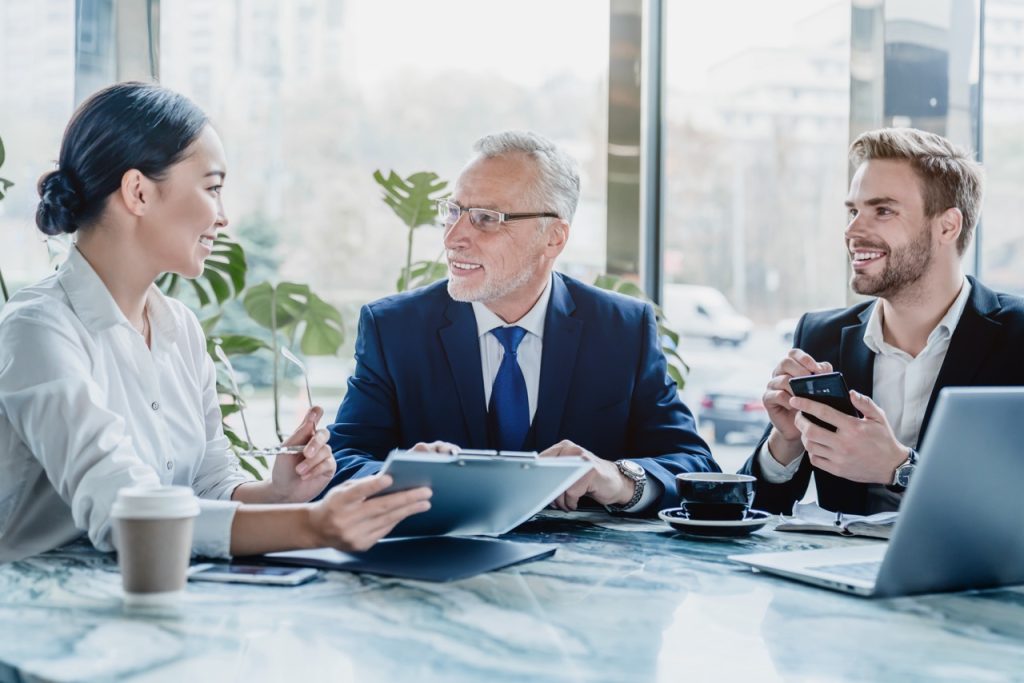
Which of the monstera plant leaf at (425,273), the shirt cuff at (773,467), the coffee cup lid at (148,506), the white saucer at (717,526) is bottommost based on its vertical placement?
the shirt cuff at (773,467)

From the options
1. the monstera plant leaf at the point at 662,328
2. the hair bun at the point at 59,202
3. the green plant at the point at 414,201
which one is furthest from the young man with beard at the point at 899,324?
the hair bun at the point at 59,202

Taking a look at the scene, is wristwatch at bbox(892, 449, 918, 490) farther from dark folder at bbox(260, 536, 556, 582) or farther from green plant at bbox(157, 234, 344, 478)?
green plant at bbox(157, 234, 344, 478)

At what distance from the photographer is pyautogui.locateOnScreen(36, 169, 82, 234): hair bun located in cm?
196

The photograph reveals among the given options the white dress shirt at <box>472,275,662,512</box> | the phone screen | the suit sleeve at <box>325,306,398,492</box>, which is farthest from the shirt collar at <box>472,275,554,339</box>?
the phone screen

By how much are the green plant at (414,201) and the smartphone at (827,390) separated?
1.55m

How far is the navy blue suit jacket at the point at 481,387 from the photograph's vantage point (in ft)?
8.09

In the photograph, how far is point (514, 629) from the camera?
1.24 meters

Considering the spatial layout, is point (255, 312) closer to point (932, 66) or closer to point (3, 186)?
point (3, 186)

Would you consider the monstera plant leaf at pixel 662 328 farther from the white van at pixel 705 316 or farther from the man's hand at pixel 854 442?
the man's hand at pixel 854 442

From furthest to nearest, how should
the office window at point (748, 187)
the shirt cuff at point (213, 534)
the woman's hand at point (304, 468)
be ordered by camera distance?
the office window at point (748, 187)
the woman's hand at point (304, 468)
the shirt cuff at point (213, 534)

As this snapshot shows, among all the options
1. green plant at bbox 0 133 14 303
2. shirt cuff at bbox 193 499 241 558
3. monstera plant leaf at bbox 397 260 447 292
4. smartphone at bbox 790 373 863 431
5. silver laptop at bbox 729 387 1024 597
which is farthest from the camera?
monstera plant leaf at bbox 397 260 447 292

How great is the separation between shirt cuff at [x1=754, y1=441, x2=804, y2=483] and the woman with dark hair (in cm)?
101

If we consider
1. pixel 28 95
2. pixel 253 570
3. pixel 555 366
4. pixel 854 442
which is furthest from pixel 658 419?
pixel 28 95

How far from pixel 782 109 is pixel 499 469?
264 centimetres
